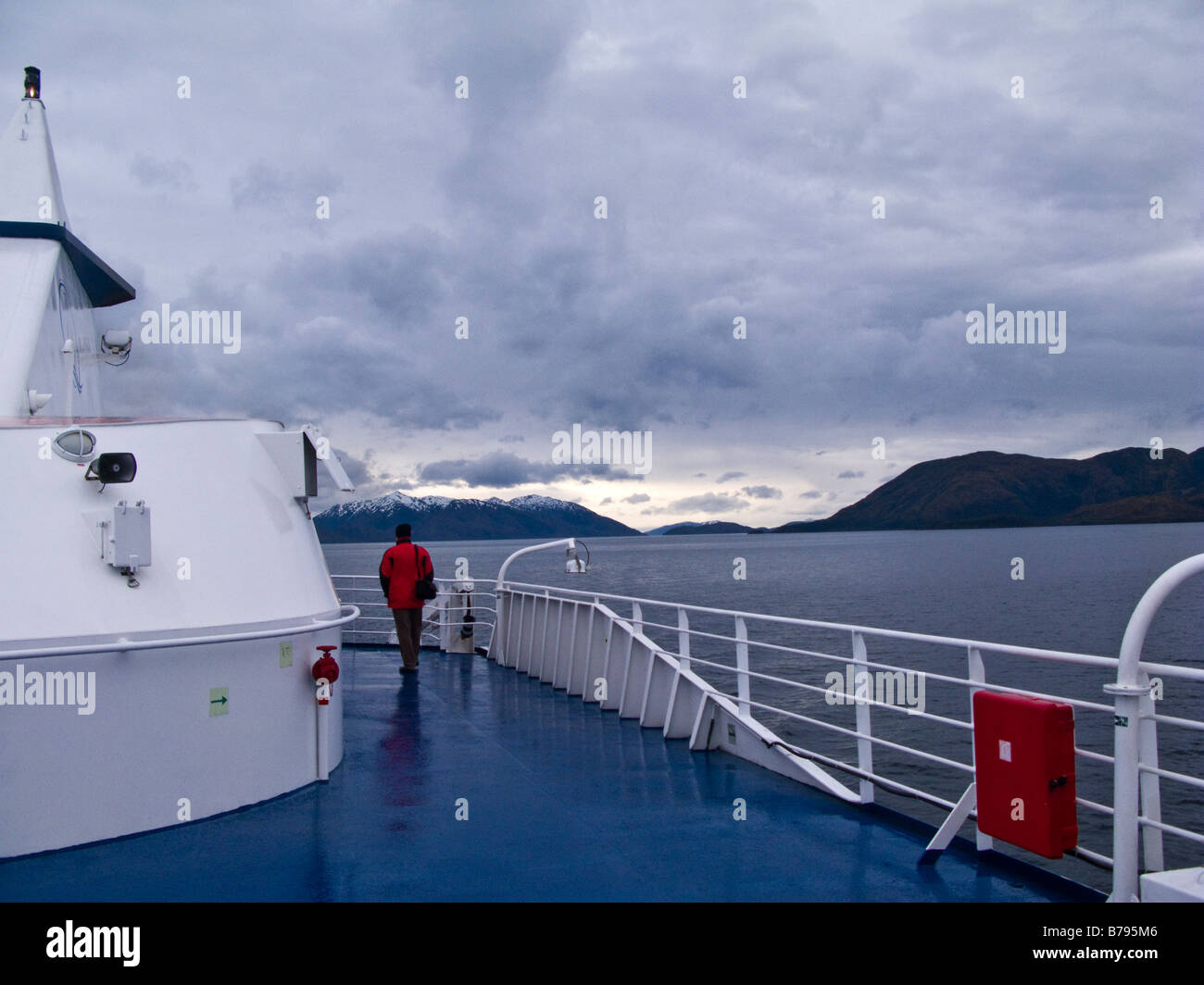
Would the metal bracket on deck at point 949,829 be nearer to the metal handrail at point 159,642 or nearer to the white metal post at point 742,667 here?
the white metal post at point 742,667

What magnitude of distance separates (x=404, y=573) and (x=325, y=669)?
15.0ft

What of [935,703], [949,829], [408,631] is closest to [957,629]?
[935,703]

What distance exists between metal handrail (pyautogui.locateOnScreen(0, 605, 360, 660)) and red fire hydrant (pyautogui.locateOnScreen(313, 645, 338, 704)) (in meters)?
0.19

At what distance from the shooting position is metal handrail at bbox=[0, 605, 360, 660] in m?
4.66

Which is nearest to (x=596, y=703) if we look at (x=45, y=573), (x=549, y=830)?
(x=549, y=830)

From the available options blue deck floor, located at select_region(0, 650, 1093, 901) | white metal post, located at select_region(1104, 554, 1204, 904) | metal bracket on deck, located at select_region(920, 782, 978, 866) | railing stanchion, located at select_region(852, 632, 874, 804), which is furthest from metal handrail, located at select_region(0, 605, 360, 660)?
white metal post, located at select_region(1104, 554, 1204, 904)

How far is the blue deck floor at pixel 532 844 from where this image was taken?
4.27m

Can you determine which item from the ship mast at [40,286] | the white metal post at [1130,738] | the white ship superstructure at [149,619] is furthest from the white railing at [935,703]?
the ship mast at [40,286]

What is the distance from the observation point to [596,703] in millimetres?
9148

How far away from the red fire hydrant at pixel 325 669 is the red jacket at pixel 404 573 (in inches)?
171

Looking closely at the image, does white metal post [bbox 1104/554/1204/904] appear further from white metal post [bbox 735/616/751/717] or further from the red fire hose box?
white metal post [bbox 735/616/751/717]

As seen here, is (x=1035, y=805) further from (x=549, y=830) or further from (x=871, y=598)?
(x=871, y=598)

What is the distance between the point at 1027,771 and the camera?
381 centimetres
